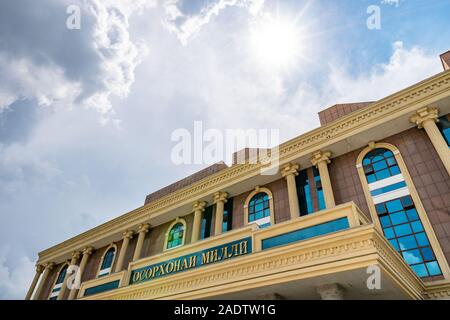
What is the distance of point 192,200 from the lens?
15.2 meters

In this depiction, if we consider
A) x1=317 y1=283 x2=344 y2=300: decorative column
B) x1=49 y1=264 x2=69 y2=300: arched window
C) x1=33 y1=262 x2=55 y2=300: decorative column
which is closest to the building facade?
x1=317 y1=283 x2=344 y2=300: decorative column

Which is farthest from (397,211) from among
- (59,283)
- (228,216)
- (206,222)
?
(59,283)

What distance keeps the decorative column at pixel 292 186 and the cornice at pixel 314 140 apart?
327 millimetres

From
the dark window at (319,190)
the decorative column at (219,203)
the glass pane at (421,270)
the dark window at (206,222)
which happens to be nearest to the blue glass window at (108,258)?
the dark window at (206,222)

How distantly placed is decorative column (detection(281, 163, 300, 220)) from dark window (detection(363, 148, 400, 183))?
269 centimetres

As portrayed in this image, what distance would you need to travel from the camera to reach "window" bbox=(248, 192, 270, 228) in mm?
12797

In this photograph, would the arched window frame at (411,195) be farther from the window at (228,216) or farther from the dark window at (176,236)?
the dark window at (176,236)

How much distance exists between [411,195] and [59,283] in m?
21.2

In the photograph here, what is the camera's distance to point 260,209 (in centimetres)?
1329

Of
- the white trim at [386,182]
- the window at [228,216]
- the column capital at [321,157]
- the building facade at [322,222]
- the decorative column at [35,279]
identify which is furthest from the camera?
the decorative column at [35,279]

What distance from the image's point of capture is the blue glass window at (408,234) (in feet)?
28.0

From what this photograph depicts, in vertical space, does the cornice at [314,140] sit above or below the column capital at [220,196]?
above

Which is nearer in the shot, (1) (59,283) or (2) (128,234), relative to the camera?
(2) (128,234)

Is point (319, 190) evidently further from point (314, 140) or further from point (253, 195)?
point (253, 195)
